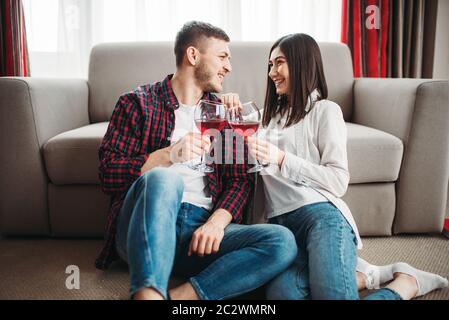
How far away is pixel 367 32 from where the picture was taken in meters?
2.61

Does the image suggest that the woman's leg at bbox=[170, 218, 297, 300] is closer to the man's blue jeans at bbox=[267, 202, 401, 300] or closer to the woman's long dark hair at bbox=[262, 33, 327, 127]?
the man's blue jeans at bbox=[267, 202, 401, 300]

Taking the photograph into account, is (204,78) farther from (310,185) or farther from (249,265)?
(249,265)

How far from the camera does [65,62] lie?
2660mm

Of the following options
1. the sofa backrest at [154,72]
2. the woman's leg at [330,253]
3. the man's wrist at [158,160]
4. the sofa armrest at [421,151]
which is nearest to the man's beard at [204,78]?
the man's wrist at [158,160]

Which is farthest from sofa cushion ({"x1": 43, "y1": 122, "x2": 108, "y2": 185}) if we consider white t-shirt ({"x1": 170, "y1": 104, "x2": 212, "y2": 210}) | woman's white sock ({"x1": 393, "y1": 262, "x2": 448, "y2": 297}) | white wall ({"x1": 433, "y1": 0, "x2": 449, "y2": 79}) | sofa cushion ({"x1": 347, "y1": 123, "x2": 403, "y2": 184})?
white wall ({"x1": 433, "y1": 0, "x2": 449, "y2": 79})

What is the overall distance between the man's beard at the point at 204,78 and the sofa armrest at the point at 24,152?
0.70 meters

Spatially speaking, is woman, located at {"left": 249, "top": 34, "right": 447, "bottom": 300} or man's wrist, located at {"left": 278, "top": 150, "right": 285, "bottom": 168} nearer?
woman, located at {"left": 249, "top": 34, "right": 447, "bottom": 300}

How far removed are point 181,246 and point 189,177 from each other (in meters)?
0.23

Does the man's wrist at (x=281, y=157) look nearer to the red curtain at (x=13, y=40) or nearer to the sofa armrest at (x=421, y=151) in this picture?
the sofa armrest at (x=421, y=151)

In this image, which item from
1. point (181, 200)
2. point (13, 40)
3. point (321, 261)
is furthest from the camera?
point (13, 40)

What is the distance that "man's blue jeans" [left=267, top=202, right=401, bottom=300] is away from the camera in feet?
3.30

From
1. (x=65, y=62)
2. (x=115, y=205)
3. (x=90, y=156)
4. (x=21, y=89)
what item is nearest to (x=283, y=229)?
(x=115, y=205)

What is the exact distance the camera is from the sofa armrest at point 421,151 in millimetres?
1574

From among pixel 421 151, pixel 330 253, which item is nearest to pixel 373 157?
pixel 421 151
